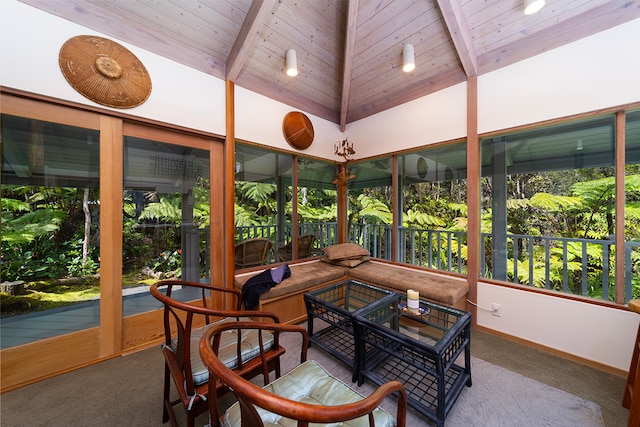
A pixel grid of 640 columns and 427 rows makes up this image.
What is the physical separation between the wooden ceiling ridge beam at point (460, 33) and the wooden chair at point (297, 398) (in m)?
2.99

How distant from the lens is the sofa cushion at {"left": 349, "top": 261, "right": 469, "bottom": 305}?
2.30m

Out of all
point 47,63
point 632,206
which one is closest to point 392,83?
point 632,206

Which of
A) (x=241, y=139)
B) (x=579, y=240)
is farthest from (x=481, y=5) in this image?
(x=241, y=139)

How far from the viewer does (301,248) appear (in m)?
3.47

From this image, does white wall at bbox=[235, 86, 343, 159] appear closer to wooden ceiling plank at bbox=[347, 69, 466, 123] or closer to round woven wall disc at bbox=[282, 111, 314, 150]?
round woven wall disc at bbox=[282, 111, 314, 150]

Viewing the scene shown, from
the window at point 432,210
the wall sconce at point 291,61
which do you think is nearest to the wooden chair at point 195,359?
the wall sconce at point 291,61

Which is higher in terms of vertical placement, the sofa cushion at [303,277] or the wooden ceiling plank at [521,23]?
the wooden ceiling plank at [521,23]

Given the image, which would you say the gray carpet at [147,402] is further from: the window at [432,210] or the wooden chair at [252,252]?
the window at [432,210]

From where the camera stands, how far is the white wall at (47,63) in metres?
1.57

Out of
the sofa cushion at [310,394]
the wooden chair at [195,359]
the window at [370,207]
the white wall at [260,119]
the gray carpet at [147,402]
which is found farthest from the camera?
the window at [370,207]

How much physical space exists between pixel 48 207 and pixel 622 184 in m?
4.69

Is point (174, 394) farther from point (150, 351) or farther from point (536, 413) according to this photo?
point (536, 413)

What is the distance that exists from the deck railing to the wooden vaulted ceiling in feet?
6.21

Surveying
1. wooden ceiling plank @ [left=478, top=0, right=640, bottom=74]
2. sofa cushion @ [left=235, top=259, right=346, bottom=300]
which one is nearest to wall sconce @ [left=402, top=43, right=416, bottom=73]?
wooden ceiling plank @ [left=478, top=0, right=640, bottom=74]
